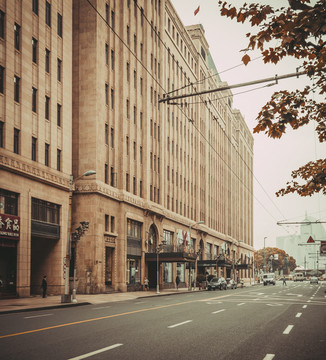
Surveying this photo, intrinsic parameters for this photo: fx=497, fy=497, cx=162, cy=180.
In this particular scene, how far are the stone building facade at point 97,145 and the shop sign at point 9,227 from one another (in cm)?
33

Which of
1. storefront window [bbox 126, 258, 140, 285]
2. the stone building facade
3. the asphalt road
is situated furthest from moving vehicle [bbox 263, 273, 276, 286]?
the asphalt road

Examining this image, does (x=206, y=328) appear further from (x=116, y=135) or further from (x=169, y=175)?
(x=169, y=175)

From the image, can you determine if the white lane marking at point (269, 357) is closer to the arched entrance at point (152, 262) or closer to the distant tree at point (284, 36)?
the distant tree at point (284, 36)

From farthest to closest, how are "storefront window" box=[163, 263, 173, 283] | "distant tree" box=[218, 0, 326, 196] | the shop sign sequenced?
"storefront window" box=[163, 263, 173, 283] → the shop sign → "distant tree" box=[218, 0, 326, 196]

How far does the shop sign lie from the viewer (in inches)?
1184

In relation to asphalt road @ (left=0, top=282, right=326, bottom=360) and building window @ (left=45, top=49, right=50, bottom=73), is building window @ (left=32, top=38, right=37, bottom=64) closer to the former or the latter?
building window @ (left=45, top=49, right=50, bottom=73)

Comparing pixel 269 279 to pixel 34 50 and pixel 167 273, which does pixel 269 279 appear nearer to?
pixel 167 273

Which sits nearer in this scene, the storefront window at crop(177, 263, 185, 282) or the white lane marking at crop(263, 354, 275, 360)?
the white lane marking at crop(263, 354, 275, 360)

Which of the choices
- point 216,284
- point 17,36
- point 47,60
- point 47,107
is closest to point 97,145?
point 47,107

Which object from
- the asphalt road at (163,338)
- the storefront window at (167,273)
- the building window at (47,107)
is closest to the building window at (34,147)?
the building window at (47,107)

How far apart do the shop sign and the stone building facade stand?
33 cm

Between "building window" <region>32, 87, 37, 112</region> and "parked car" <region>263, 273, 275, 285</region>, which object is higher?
"building window" <region>32, 87, 37, 112</region>

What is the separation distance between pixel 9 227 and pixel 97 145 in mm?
13962

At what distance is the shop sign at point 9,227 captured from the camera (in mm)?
30062
